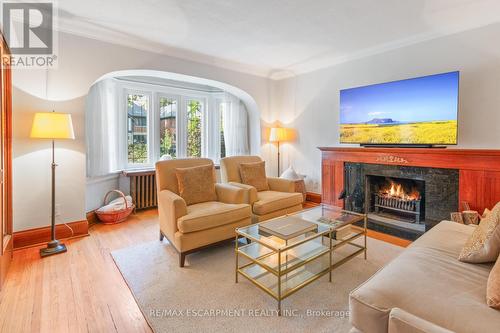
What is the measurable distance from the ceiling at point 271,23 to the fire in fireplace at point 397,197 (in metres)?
1.90

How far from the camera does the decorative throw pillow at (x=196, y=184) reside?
9.70ft

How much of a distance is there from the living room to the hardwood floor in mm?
16

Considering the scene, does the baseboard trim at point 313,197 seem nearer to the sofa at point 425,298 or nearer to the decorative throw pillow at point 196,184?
the decorative throw pillow at point 196,184

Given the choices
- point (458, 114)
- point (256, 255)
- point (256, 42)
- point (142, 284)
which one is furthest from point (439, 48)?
point (142, 284)

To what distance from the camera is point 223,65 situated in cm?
444

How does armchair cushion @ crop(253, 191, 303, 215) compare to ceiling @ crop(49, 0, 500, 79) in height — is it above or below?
below

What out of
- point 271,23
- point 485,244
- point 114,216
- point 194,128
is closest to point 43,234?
point 114,216

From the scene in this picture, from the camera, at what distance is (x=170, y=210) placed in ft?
8.36

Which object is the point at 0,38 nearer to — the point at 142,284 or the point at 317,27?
the point at 142,284

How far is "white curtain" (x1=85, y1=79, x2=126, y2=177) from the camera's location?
12.6 ft

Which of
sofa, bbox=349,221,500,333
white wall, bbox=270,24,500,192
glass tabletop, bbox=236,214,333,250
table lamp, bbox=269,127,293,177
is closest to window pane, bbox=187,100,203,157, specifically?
table lamp, bbox=269,127,293,177

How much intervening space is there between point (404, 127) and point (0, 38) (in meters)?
4.34

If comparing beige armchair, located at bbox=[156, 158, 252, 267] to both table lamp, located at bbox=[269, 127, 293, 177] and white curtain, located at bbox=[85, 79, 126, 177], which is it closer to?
white curtain, located at bbox=[85, 79, 126, 177]

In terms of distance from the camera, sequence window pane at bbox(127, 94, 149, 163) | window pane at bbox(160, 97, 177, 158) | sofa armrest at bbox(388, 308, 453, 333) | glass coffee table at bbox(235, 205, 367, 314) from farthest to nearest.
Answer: window pane at bbox(160, 97, 177, 158), window pane at bbox(127, 94, 149, 163), glass coffee table at bbox(235, 205, 367, 314), sofa armrest at bbox(388, 308, 453, 333)
